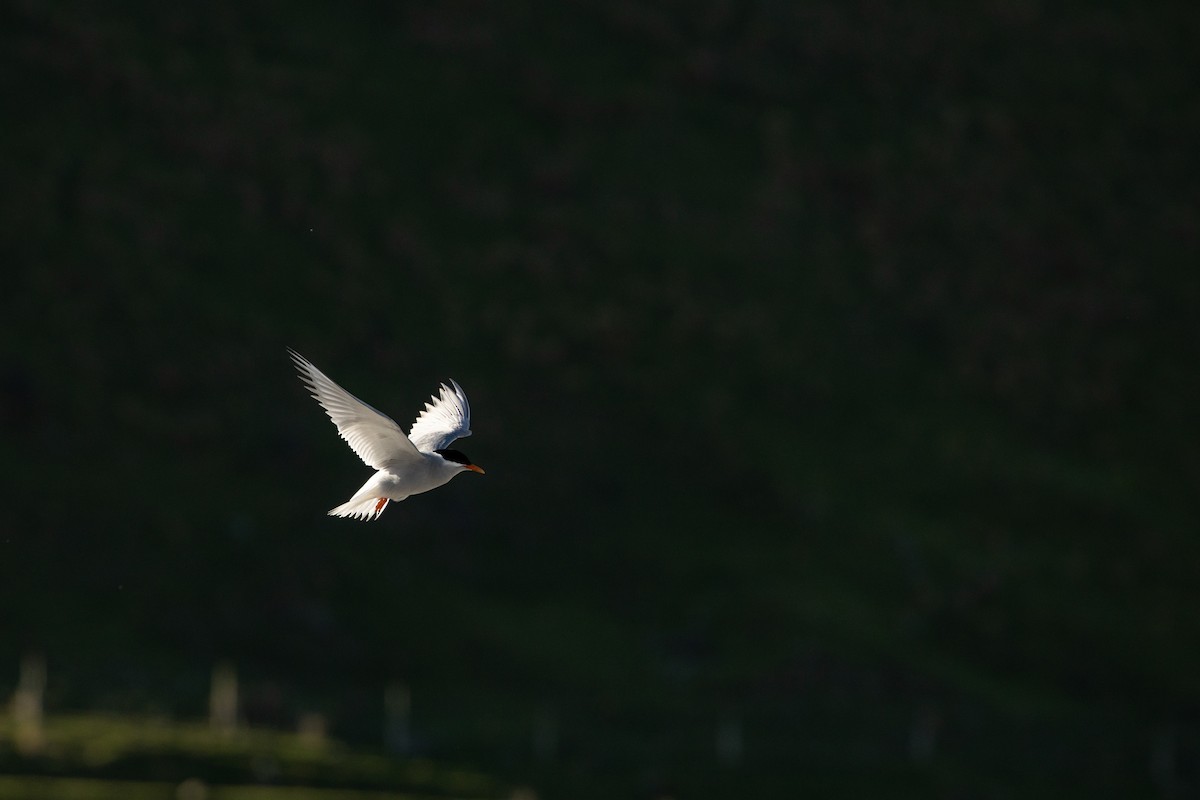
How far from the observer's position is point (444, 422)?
20062 mm

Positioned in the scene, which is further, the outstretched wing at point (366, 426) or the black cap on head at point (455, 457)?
the black cap on head at point (455, 457)

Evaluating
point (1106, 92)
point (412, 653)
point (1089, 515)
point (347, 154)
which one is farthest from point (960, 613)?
point (1106, 92)

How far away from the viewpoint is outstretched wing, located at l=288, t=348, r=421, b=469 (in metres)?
16.4

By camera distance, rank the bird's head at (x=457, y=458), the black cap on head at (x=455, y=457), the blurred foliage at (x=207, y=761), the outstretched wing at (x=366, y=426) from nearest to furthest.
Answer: the outstretched wing at (x=366, y=426), the bird's head at (x=457, y=458), the black cap on head at (x=455, y=457), the blurred foliage at (x=207, y=761)

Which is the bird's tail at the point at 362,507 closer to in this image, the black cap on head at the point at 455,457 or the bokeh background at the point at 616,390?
the black cap on head at the point at 455,457

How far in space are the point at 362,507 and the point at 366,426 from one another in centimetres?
157

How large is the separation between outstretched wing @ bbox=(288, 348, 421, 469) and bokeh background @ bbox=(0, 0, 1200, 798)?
59.9 feet

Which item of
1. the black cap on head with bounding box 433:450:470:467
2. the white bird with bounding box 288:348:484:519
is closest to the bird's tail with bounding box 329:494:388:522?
the white bird with bounding box 288:348:484:519

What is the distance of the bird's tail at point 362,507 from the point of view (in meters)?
17.3

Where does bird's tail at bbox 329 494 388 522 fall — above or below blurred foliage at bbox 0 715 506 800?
below

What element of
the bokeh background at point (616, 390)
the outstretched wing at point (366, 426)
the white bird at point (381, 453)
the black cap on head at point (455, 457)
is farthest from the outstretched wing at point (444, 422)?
the bokeh background at point (616, 390)

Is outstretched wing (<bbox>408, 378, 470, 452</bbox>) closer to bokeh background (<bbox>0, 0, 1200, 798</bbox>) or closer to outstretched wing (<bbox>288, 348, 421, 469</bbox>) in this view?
outstretched wing (<bbox>288, 348, 421, 469</bbox>)

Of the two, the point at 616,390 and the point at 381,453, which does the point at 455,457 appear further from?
the point at 616,390

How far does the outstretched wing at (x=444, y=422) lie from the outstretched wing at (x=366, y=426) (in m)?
2.09
